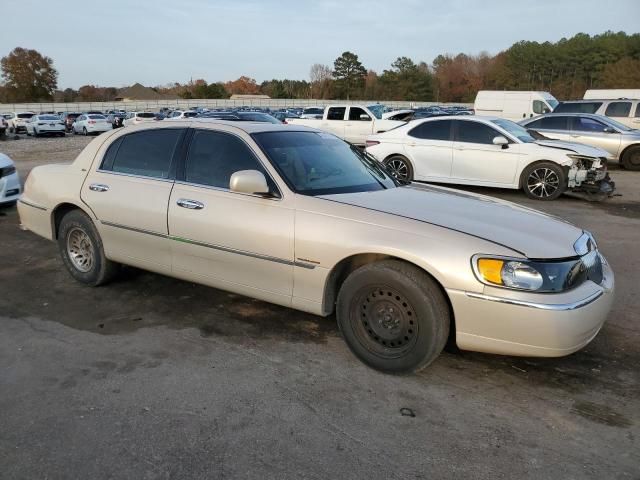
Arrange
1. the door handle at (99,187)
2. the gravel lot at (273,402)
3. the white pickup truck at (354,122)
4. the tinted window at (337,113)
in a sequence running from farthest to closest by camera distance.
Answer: the tinted window at (337,113) → the white pickup truck at (354,122) → the door handle at (99,187) → the gravel lot at (273,402)

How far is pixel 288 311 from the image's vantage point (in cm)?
449

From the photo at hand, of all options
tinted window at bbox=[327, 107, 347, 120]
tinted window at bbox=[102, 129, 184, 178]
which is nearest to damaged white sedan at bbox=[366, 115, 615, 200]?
tinted window at bbox=[102, 129, 184, 178]

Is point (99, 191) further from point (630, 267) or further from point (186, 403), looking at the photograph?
point (630, 267)

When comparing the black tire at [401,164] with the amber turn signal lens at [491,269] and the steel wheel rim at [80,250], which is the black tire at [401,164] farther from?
the amber turn signal lens at [491,269]

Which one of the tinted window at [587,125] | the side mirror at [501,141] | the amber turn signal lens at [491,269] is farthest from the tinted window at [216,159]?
the tinted window at [587,125]

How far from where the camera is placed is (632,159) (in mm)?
14234

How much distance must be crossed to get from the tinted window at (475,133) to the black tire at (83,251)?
7.69m

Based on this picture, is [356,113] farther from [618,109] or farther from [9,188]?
[9,188]

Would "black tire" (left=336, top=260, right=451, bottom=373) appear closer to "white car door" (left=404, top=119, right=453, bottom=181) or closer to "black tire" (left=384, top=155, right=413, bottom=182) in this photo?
"white car door" (left=404, top=119, right=453, bottom=181)

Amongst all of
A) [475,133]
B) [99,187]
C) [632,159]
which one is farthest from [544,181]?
[99,187]

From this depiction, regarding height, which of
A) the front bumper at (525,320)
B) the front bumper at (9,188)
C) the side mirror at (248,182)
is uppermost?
the side mirror at (248,182)

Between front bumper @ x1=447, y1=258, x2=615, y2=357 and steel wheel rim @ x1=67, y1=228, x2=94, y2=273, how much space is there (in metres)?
3.55

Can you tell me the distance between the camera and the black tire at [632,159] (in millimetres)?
14070

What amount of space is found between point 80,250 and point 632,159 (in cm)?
1436
